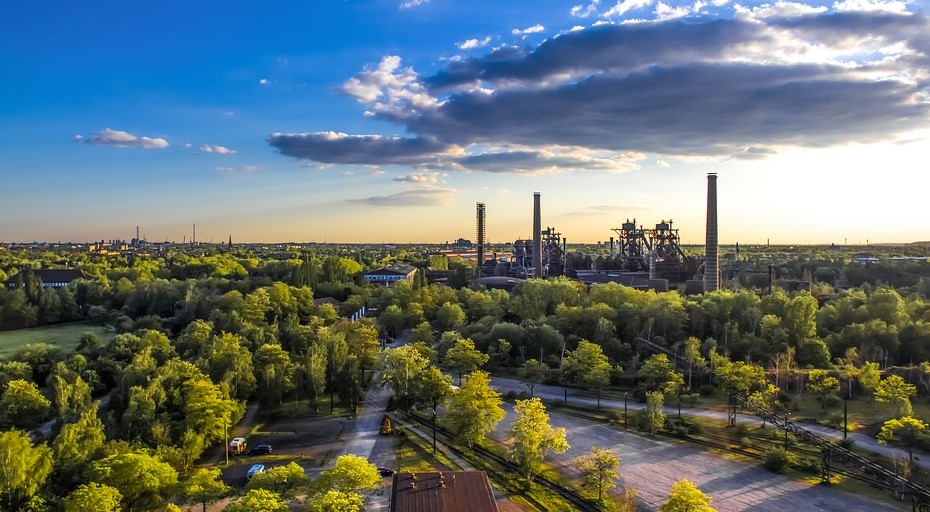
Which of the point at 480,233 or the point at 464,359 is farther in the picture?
the point at 480,233

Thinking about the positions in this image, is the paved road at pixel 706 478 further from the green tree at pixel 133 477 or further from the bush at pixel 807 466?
the green tree at pixel 133 477

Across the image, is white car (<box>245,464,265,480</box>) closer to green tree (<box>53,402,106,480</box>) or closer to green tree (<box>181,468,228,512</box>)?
green tree (<box>181,468,228,512</box>)

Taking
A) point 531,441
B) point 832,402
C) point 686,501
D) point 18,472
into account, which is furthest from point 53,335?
point 832,402

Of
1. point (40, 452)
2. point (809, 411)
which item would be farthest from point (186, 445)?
point (809, 411)

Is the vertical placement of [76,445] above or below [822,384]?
above

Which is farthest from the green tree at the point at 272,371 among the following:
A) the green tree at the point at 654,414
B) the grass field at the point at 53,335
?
the grass field at the point at 53,335

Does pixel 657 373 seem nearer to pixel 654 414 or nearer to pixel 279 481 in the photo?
pixel 654 414
